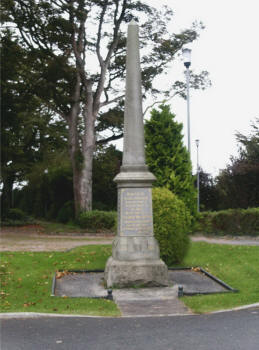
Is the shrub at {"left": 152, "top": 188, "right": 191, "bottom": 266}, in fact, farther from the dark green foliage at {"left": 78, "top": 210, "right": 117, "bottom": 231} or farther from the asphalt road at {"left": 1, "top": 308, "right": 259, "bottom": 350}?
the dark green foliage at {"left": 78, "top": 210, "right": 117, "bottom": 231}

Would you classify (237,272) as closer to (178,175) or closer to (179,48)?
(178,175)

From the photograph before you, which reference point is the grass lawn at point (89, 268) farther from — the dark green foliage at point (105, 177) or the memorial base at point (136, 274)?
the dark green foliage at point (105, 177)

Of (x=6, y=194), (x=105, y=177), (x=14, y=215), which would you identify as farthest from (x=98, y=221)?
(x=6, y=194)

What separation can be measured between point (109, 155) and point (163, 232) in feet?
66.6

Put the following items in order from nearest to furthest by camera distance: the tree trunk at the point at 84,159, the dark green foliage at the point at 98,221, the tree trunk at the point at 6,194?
the dark green foliage at the point at 98,221 → the tree trunk at the point at 84,159 → the tree trunk at the point at 6,194

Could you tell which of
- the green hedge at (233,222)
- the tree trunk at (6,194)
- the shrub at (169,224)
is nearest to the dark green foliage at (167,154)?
the shrub at (169,224)

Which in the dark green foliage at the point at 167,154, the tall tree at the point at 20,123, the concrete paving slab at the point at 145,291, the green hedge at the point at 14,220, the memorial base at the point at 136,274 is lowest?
the concrete paving slab at the point at 145,291

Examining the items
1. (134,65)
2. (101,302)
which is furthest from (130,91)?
(101,302)

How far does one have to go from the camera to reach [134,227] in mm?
9992

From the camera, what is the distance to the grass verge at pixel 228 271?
8.54m

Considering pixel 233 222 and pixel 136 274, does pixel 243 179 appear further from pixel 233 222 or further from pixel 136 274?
pixel 136 274

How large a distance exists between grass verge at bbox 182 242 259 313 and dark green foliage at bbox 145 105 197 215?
189cm

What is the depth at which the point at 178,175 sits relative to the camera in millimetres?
13320

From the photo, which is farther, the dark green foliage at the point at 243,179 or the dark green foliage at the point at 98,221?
the dark green foliage at the point at 243,179
